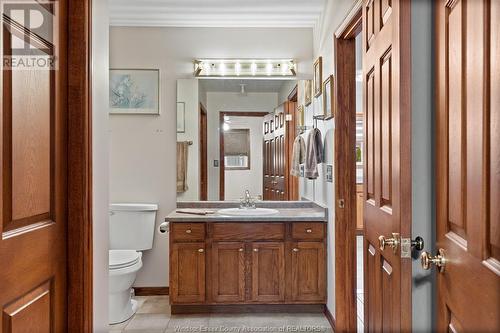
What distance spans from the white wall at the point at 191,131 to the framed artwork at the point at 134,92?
0.24m

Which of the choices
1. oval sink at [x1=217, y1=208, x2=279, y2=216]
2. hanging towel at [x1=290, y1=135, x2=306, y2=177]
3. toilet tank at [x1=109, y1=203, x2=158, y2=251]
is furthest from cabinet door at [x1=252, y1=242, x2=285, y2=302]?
toilet tank at [x1=109, y1=203, x2=158, y2=251]

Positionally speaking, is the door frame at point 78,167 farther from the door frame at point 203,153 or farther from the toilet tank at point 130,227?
the door frame at point 203,153

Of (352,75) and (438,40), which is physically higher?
(352,75)

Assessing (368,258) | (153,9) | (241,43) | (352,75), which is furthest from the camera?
(241,43)

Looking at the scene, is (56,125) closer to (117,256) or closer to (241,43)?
(117,256)

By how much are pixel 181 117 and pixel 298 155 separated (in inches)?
41.9

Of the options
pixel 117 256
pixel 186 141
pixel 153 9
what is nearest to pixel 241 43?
pixel 153 9

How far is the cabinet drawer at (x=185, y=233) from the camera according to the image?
106 inches

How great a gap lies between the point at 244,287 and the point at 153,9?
2.30 m

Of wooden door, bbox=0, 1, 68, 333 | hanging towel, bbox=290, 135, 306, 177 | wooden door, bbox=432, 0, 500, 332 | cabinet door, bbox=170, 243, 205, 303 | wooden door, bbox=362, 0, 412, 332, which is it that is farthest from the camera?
hanging towel, bbox=290, 135, 306, 177

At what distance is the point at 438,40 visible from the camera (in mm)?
1158

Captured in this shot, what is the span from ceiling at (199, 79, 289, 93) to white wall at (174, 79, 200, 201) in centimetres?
11

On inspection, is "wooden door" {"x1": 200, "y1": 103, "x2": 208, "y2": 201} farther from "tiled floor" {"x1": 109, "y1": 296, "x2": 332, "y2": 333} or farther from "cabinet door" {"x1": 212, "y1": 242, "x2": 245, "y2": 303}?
"tiled floor" {"x1": 109, "y1": 296, "x2": 332, "y2": 333}

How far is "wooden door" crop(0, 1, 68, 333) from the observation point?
1051 millimetres
